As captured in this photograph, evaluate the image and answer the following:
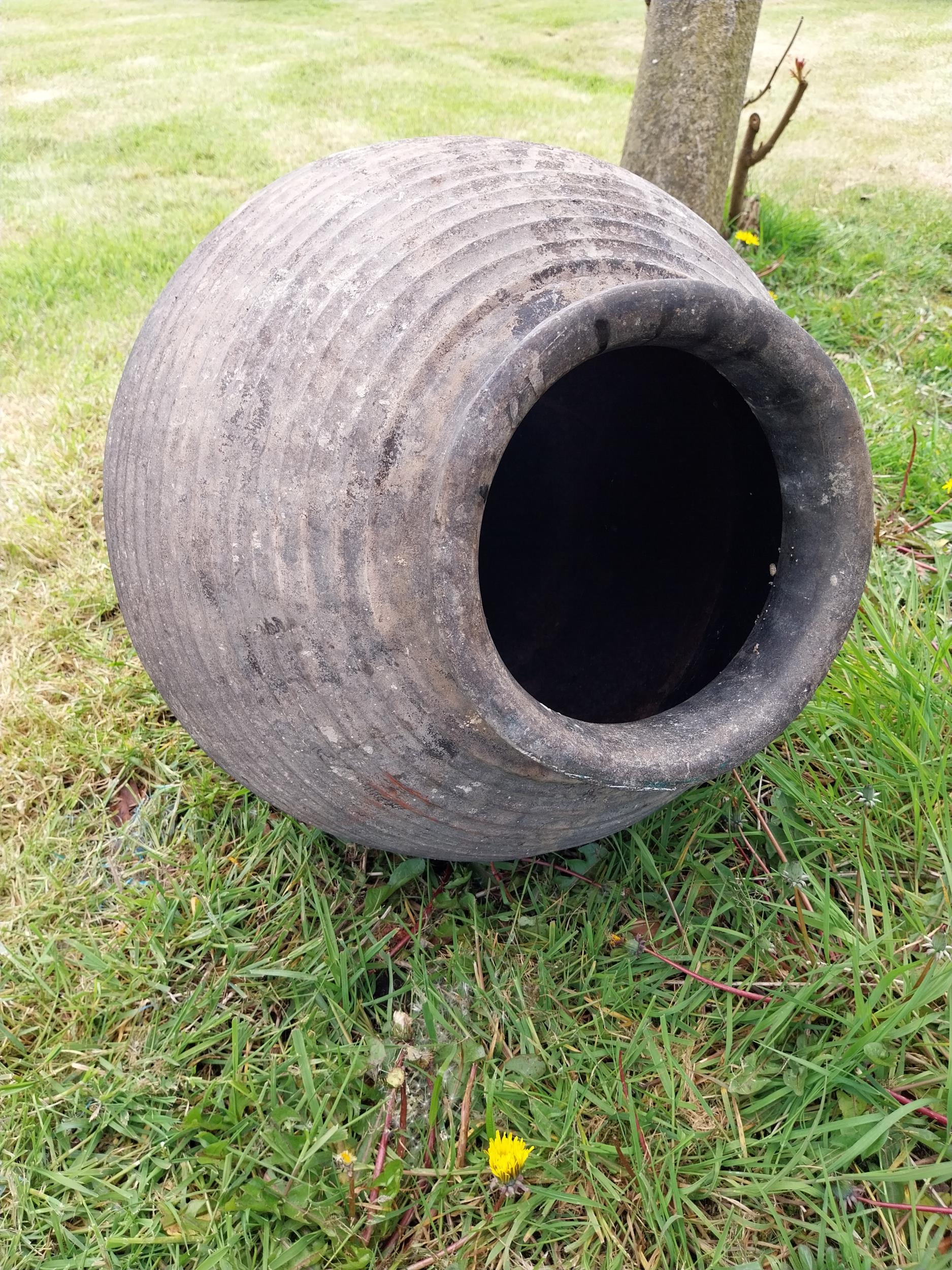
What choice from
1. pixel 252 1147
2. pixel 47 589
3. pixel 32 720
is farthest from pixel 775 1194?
pixel 47 589

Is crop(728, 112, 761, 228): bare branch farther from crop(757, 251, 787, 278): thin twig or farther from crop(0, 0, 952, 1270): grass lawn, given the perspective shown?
crop(0, 0, 952, 1270): grass lawn

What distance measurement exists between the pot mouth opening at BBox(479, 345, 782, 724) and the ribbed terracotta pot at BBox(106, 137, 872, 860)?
2cm

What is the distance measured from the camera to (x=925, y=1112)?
4.62 feet

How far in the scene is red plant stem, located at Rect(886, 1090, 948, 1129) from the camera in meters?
1.39

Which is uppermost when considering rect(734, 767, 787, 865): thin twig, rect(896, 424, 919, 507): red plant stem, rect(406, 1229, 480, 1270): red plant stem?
rect(896, 424, 919, 507): red plant stem

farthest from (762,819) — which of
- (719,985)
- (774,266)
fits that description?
(774,266)

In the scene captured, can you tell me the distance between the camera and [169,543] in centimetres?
132

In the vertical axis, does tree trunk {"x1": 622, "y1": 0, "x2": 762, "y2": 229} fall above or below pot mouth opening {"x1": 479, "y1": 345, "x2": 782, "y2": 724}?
above

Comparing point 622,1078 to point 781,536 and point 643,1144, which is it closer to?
point 643,1144

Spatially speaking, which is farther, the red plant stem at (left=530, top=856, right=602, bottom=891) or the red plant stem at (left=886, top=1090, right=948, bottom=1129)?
the red plant stem at (left=530, top=856, right=602, bottom=891)

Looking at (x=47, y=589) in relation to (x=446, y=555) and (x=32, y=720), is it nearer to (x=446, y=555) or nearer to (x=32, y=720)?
(x=32, y=720)

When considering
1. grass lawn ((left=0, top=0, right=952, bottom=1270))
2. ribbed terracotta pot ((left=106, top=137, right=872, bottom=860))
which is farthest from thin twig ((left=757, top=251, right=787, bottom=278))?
ribbed terracotta pot ((left=106, top=137, right=872, bottom=860))

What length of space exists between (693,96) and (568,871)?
9.38 feet

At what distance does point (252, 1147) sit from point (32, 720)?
121 cm
